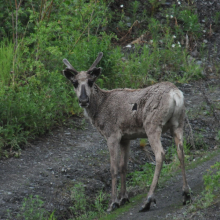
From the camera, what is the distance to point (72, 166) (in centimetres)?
792

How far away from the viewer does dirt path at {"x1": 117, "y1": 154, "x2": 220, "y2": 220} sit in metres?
5.85

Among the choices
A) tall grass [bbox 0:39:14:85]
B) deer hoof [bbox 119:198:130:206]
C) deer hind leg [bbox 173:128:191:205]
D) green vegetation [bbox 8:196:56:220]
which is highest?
tall grass [bbox 0:39:14:85]

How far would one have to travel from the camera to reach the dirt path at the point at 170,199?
5.85m

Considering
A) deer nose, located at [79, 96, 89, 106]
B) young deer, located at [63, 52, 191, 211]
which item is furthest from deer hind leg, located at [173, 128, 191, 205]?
deer nose, located at [79, 96, 89, 106]

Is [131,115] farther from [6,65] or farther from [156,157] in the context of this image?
[6,65]

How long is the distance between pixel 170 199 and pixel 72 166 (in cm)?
218

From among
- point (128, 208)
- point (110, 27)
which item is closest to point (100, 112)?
point (128, 208)

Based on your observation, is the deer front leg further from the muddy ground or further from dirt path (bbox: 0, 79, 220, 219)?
the muddy ground

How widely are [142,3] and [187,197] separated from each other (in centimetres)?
976

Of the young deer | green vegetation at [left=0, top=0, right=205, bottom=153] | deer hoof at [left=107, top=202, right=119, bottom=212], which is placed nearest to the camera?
the young deer

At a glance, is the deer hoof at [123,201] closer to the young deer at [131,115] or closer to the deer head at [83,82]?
the young deer at [131,115]

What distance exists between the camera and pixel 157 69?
11.6 m

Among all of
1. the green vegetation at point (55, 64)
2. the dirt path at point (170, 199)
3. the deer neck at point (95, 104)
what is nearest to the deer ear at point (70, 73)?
the deer neck at point (95, 104)

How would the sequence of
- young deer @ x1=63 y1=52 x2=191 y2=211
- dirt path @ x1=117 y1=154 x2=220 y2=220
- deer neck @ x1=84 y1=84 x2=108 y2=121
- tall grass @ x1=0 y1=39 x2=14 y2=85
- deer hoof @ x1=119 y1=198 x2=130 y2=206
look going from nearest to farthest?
1. dirt path @ x1=117 y1=154 x2=220 y2=220
2. young deer @ x1=63 y1=52 x2=191 y2=211
3. deer hoof @ x1=119 y1=198 x2=130 y2=206
4. deer neck @ x1=84 y1=84 x2=108 y2=121
5. tall grass @ x1=0 y1=39 x2=14 y2=85
